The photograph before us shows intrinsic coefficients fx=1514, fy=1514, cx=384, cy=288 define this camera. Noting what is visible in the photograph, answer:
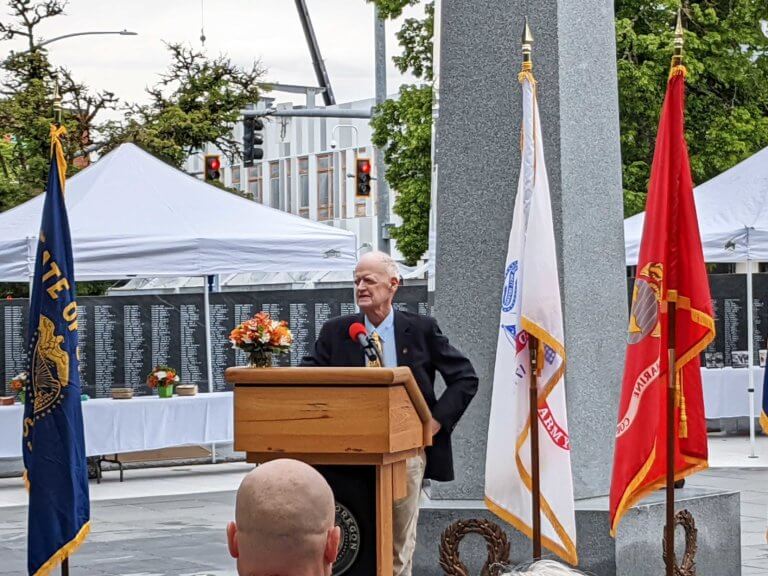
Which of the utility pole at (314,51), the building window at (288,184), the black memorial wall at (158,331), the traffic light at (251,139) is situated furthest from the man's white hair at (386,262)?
the building window at (288,184)

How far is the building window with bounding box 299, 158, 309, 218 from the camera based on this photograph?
6562cm

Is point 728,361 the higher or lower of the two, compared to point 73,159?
lower

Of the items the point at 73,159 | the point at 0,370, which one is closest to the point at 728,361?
the point at 0,370

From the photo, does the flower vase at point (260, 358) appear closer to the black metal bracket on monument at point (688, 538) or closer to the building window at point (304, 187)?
the black metal bracket on monument at point (688, 538)

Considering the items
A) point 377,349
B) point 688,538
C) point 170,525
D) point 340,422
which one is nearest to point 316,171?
point 170,525

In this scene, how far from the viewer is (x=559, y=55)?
8.80 m

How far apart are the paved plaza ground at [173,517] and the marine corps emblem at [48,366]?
295 cm

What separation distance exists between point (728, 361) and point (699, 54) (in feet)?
35.0

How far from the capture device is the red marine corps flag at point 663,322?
22.9 ft

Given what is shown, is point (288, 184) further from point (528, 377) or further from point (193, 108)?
point (528, 377)

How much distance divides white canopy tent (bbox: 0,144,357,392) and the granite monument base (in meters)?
7.59

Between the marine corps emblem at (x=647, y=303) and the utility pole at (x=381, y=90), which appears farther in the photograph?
the utility pole at (x=381, y=90)

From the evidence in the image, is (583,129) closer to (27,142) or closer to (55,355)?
(55,355)

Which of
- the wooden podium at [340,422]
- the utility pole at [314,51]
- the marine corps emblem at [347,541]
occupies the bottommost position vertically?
the marine corps emblem at [347,541]
